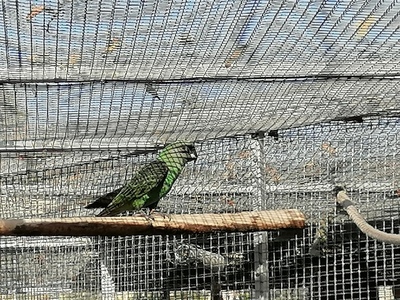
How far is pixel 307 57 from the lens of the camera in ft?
5.74

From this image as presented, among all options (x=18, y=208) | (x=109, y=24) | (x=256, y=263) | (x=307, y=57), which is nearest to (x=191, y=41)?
(x=109, y=24)

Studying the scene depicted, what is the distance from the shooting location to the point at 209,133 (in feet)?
8.21

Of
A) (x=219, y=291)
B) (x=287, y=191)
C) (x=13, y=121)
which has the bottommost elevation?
(x=219, y=291)

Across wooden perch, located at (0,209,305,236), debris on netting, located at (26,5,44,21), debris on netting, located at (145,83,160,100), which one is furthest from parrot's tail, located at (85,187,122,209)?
debris on netting, located at (26,5,44,21)

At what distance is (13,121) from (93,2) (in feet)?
3.13

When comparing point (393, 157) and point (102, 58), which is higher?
point (102, 58)

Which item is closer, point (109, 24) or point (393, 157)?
point (109, 24)

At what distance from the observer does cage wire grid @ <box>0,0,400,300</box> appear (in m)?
1.52

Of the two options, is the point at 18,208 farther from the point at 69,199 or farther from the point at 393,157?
the point at 393,157

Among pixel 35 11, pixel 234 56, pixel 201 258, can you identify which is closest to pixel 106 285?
pixel 201 258

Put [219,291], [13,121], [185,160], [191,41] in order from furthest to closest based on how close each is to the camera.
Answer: [219,291] → [185,160] → [13,121] → [191,41]

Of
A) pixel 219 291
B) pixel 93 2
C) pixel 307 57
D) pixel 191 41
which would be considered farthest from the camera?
pixel 219 291

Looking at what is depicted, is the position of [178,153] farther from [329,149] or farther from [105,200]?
[329,149]

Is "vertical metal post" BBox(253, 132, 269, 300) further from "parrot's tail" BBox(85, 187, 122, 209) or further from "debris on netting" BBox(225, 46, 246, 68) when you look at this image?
"debris on netting" BBox(225, 46, 246, 68)
